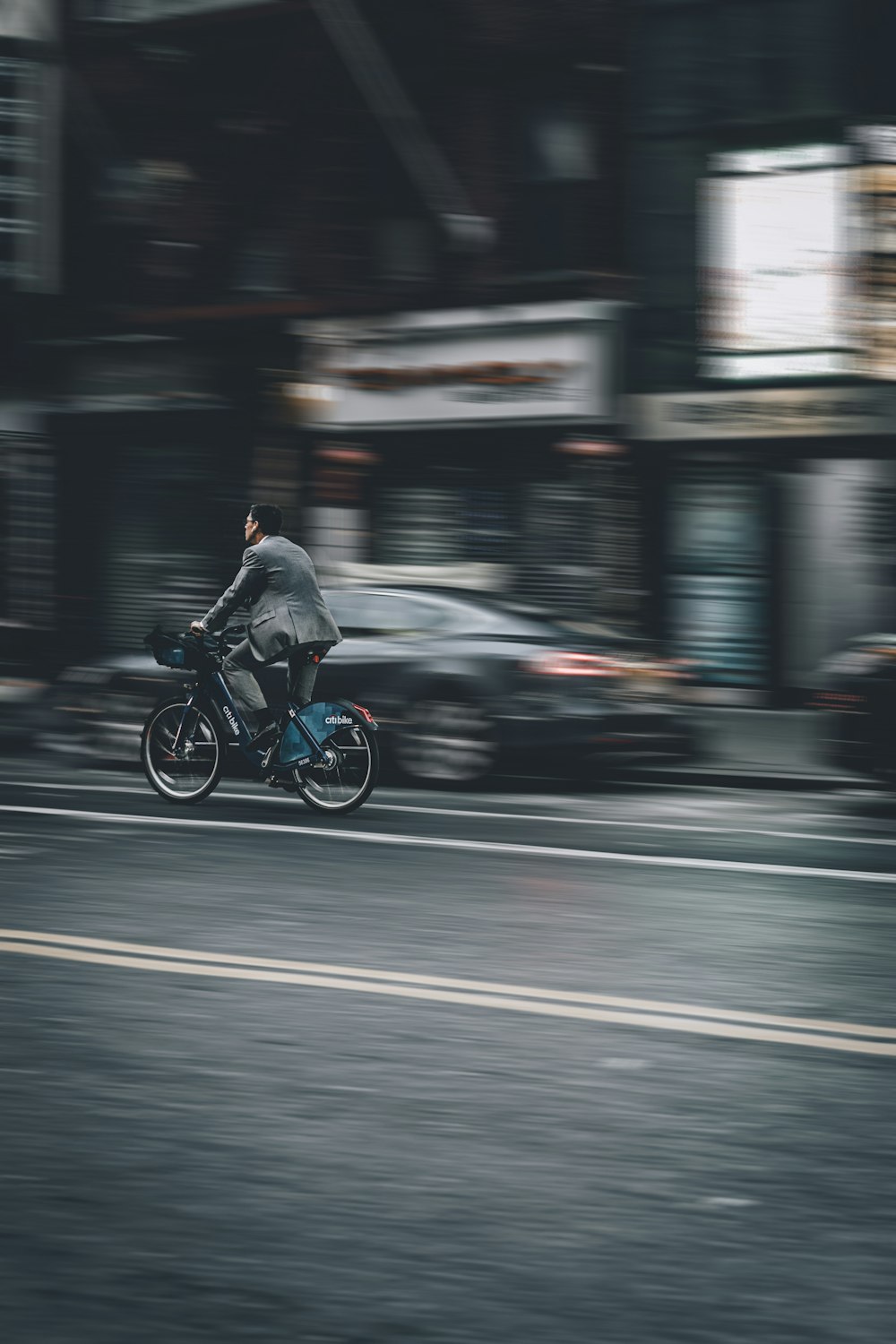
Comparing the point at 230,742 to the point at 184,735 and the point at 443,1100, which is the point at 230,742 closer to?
the point at 184,735

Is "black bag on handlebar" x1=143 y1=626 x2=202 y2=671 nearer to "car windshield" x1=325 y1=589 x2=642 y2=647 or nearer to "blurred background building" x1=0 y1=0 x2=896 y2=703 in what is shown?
"car windshield" x1=325 y1=589 x2=642 y2=647

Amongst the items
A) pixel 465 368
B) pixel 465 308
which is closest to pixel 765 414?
pixel 465 368

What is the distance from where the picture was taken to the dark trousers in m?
12.2

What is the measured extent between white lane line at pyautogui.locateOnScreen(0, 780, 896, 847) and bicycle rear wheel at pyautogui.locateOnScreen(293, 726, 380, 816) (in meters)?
0.49

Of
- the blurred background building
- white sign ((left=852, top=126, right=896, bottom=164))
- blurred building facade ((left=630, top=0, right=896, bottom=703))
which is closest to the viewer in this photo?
white sign ((left=852, top=126, right=896, bottom=164))

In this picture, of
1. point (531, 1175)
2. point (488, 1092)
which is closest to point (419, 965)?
point (488, 1092)


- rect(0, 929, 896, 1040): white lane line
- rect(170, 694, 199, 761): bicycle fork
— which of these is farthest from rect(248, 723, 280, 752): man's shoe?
rect(0, 929, 896, 1040): white lane line

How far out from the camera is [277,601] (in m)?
12.1

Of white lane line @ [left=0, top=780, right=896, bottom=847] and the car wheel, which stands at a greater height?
the car wheel

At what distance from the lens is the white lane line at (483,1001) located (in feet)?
20.2

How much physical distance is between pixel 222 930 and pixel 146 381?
59.8 ft

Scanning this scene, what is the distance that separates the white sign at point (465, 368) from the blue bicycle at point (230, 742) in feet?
32.6

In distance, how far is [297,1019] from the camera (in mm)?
6371

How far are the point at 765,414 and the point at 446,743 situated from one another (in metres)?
7.39
